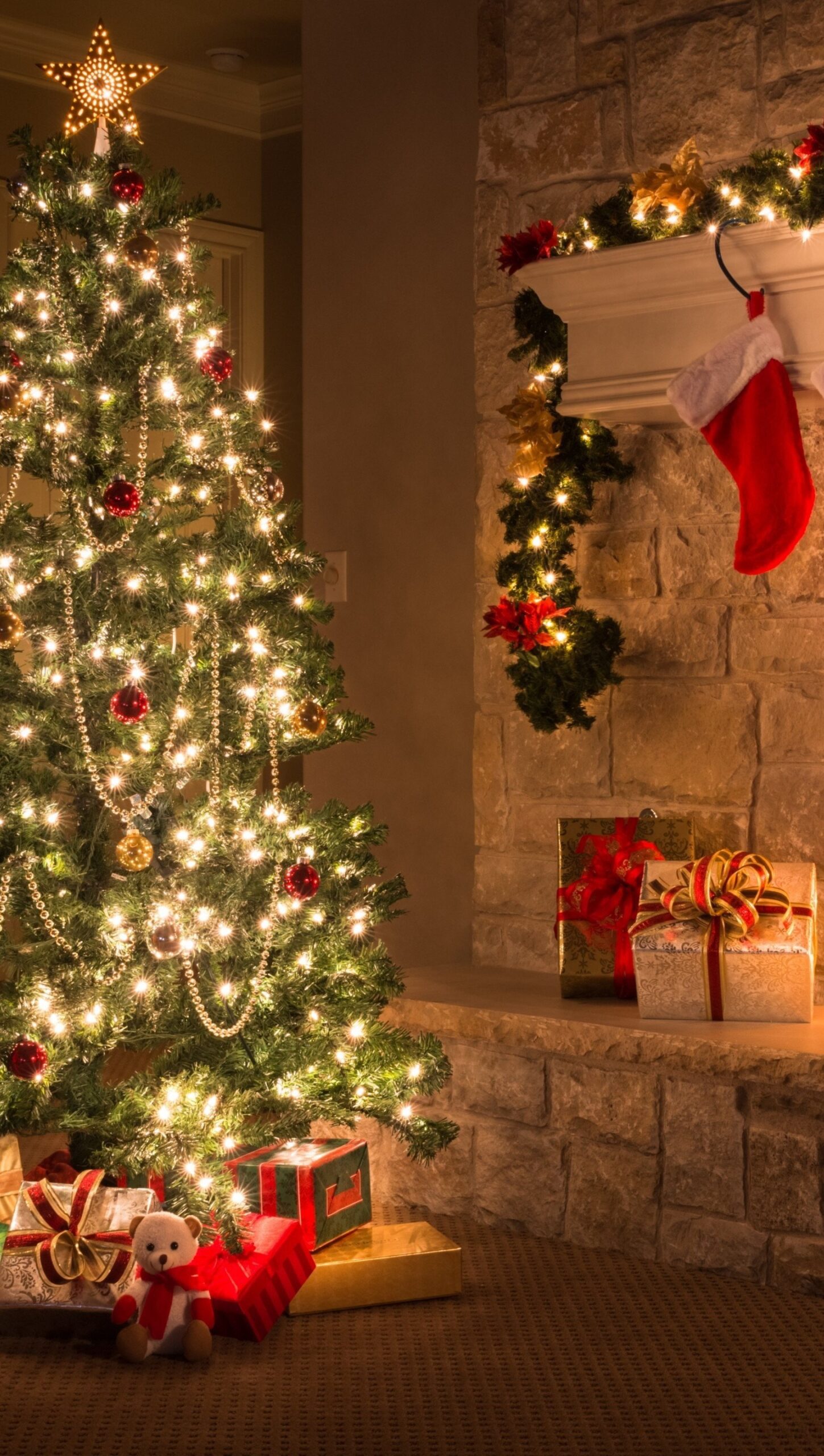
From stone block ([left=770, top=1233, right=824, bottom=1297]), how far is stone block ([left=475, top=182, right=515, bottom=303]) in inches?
80.1

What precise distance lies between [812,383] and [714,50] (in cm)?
82

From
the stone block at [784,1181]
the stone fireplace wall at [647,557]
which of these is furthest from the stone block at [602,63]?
the stone block at [784,1181]

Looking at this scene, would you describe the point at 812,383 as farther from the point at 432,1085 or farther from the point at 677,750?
the point at 432,1085

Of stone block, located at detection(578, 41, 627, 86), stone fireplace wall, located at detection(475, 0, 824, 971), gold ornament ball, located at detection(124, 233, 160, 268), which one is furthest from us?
stone block, located at detection(578, 41, 627, 86)

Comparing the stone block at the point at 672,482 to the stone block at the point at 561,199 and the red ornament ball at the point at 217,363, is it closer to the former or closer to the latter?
the stone block at the point at 561,199

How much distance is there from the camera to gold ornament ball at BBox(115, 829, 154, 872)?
2.52 meters

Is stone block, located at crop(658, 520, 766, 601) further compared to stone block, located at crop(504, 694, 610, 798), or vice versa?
stone block, located at crop(504, 694, 610, 798)

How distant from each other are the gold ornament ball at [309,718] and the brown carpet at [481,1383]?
94cm

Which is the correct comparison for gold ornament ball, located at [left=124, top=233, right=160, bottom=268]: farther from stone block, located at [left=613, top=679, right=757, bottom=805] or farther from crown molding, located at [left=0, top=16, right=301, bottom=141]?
crown molding, located at [left=0, top=16, right=301, bottom=141]

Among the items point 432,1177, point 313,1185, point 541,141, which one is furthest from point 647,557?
point 313,1185

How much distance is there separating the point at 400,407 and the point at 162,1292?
2241 millimetres

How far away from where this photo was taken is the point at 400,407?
3936 mm

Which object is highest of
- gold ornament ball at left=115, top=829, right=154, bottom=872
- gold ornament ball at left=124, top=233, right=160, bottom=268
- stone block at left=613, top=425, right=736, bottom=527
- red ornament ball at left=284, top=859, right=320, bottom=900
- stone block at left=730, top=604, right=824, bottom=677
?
gold ornament ball at left=124, top=233, right=160, bottom=268

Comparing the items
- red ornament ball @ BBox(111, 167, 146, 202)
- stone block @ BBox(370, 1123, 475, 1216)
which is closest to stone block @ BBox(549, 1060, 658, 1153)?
stone block @ BBox(370, 1123, 475, 1216)
